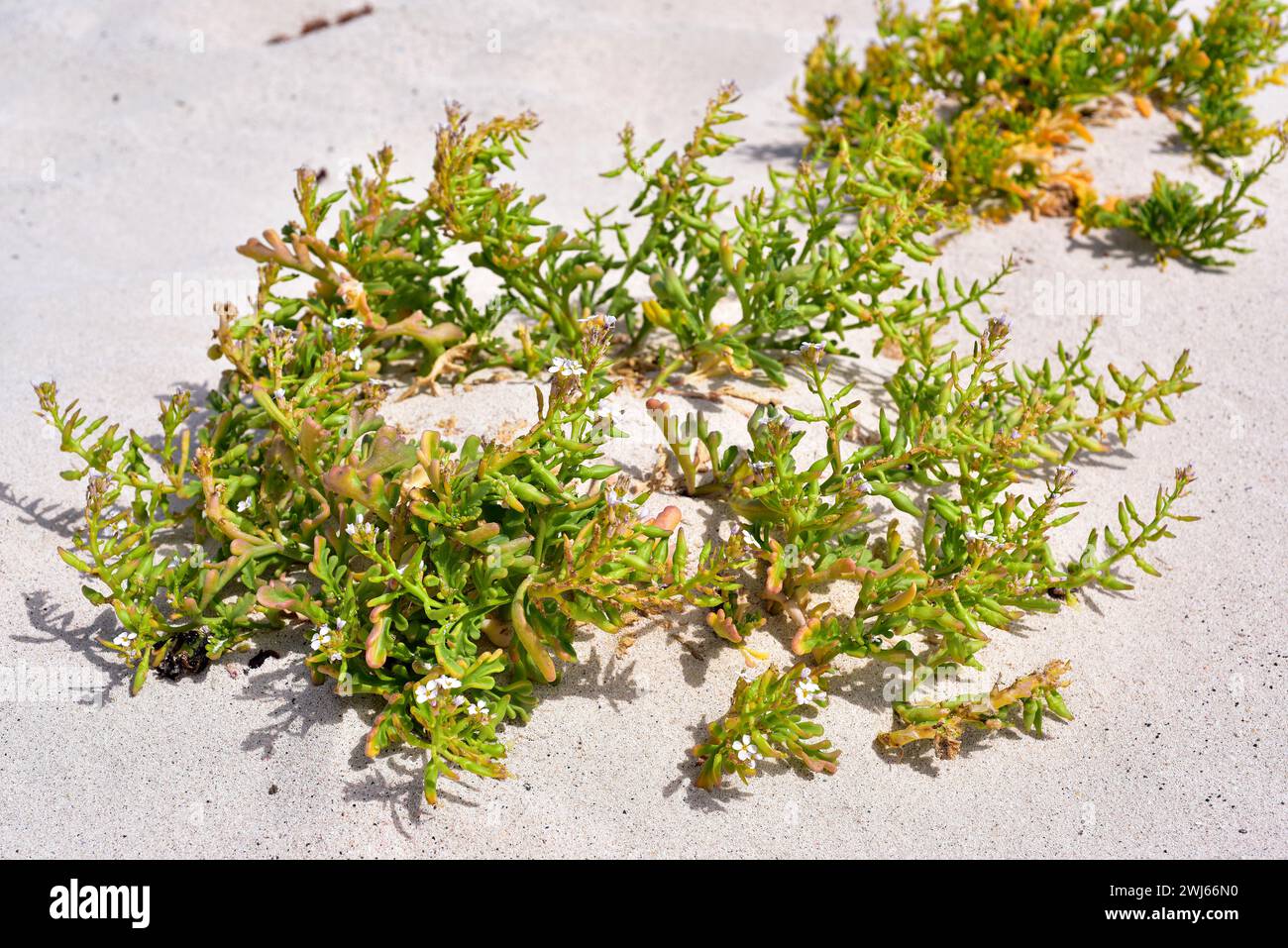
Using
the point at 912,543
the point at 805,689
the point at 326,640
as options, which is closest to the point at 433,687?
the point at 326,640

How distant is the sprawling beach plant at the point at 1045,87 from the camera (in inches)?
210

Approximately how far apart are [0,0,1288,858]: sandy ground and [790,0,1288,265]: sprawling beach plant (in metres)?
0.21

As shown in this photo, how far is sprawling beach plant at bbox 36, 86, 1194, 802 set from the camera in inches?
114

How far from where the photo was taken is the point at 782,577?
10.6 ft

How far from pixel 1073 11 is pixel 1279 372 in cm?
234

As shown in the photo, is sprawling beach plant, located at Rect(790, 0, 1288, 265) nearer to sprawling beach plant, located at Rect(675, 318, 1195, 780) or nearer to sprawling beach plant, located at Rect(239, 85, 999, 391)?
sprawling beach plant, located at Rect(239, 85, 999, 391)

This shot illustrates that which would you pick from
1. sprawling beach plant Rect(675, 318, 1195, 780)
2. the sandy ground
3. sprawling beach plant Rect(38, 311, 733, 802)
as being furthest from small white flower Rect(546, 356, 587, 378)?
the sandy ground

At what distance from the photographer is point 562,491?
2924 mm

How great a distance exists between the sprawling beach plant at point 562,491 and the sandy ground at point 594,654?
12 cm

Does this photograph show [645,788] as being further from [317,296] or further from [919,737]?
[317,296]

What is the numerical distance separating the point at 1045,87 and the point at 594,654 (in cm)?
418

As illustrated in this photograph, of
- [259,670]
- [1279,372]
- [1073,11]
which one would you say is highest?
[1073,11]
